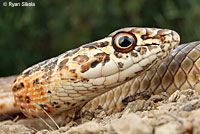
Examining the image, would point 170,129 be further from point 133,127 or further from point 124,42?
point 124,42

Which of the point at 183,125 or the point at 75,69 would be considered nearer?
the point at 183,125

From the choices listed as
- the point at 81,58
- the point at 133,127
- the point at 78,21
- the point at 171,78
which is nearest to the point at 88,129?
the point at 133,127

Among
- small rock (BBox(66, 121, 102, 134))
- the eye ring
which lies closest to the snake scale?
the eye ring

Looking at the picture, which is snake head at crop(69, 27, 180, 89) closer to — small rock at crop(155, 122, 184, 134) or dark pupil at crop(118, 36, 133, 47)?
dark pupil at crop(118, 36, 133, 47)

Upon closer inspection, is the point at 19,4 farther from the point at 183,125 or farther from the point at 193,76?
the point at 183,125

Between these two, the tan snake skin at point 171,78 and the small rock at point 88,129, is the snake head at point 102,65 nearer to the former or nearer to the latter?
the tan snake skin at point 171,78

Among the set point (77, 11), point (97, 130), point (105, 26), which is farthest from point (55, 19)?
point (97, 130)

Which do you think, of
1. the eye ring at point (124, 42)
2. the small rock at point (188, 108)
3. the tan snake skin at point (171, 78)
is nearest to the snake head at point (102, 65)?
the eye ring at point (124, 42)
